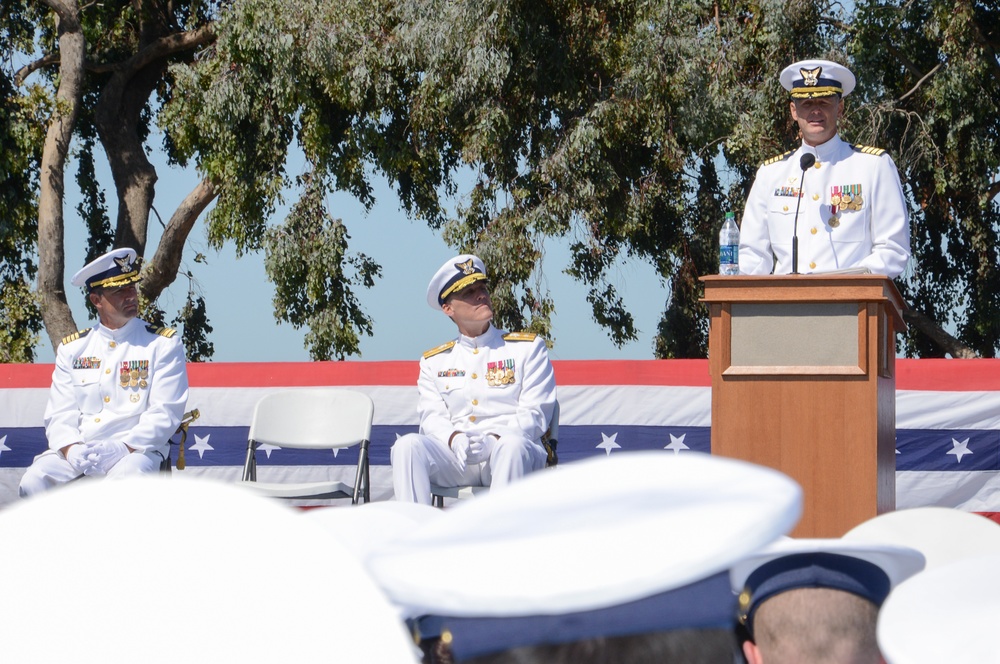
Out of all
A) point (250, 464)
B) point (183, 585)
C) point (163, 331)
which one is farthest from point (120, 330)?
point (183, 585)

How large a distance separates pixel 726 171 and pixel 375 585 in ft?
36.1

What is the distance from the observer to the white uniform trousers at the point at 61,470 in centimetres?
468

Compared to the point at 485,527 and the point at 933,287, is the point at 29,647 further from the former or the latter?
the point at 933,287

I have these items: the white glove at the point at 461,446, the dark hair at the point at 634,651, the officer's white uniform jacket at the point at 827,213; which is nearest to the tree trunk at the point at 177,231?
the white glove at the point at 461,446

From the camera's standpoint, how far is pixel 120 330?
17.7ft

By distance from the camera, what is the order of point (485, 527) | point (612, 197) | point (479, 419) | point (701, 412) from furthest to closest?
point (612, 197) → point (701, 412) → point (479, 419) → point (485, 527)

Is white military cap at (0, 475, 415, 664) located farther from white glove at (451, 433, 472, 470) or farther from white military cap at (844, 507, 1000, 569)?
white glove at (451, 433, 472, 470)

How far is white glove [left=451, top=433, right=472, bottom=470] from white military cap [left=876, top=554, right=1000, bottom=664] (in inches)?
152

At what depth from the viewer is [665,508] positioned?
2.55ft

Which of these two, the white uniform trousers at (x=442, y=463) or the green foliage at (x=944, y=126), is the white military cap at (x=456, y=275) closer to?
the white uniform trousers at (x=442, y=463)

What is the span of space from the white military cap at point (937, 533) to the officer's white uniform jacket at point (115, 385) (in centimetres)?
402

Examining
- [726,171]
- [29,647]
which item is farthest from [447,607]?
[726,171]

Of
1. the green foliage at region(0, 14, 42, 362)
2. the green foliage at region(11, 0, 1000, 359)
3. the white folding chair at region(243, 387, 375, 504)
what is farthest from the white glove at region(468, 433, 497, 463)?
the green foliage at region(0, 14, 42, 362)

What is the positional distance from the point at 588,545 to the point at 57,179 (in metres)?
14.2
